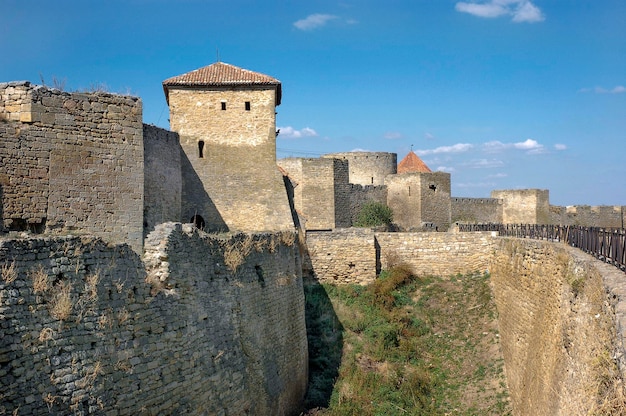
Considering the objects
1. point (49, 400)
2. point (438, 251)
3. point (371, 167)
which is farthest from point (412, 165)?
point (49, 400)

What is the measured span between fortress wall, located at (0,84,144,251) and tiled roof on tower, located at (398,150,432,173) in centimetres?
3221

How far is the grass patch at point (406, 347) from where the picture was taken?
47.6 feet

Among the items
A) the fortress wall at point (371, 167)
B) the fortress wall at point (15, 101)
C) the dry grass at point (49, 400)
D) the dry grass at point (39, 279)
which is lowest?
the dry grass at point (49, 400)

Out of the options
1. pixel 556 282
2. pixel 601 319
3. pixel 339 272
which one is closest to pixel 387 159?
pixel 339 272

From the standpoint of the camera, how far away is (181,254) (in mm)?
9719

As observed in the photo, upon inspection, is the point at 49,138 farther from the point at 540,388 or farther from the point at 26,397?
the point at 540,388

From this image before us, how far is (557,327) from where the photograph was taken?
10.1 metres

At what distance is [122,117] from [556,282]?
8.50 metres

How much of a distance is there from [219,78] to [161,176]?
468 centimetres

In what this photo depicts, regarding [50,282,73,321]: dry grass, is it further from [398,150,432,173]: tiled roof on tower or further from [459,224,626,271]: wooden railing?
[398,150,432,173]: tiled roof on tower

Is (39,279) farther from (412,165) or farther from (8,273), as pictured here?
(412,165)

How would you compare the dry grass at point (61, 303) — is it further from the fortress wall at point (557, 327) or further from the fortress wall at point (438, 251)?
the fortress wall at point (438, 251)

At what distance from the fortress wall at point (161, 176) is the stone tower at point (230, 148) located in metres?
1.48

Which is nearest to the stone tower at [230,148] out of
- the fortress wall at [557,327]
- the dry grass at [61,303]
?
the fortress wall at [557,327]
